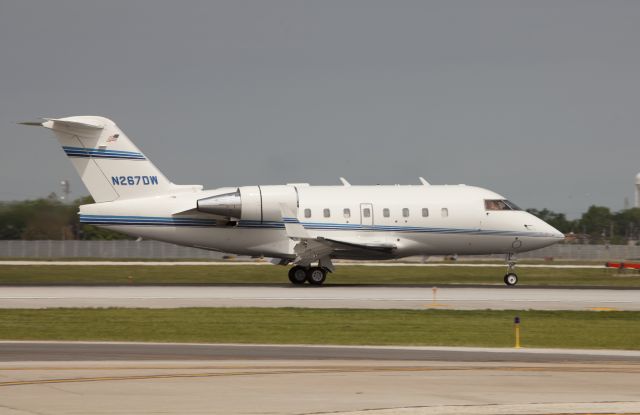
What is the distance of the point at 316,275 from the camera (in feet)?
135

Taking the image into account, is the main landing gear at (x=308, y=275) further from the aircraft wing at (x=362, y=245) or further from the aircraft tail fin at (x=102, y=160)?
the aircraft tail fin at (x=102, y=160)

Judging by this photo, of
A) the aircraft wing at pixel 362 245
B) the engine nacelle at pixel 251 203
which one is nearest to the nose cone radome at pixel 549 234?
the aircraft wing at pixel 362 245

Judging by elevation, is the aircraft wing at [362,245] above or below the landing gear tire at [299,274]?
above

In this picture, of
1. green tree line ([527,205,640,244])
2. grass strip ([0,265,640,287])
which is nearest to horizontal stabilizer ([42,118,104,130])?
grass strip ([0,265,640,287])

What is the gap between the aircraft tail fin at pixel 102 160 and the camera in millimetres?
40438

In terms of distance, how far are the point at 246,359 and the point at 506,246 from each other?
24.7 meters

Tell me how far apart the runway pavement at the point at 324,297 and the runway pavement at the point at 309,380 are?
1024 cm

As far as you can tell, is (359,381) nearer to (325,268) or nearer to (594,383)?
(594,383)

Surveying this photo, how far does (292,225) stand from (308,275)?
2.66 meters

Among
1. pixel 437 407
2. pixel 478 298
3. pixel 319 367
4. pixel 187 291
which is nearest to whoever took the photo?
pixel 437 407

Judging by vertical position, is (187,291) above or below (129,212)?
below

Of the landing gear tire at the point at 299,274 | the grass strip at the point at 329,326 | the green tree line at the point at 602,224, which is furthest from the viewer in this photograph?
the green tree line at the point at 602,224

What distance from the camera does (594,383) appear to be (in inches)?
658

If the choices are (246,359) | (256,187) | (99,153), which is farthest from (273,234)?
(246,359)
